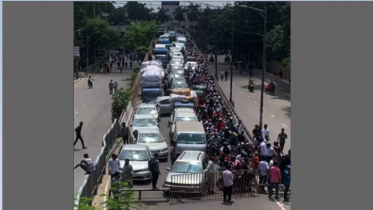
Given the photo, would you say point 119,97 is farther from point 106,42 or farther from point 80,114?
point 106,42

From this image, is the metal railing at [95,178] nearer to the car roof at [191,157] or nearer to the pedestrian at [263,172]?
the car roof at [191,157]

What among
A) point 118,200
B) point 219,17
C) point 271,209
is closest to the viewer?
point 118,200

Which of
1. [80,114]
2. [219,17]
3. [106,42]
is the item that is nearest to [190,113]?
[80,114]

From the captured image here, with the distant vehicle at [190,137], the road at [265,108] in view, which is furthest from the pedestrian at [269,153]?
the road at [265,108]

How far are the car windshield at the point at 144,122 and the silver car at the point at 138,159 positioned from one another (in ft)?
24.2

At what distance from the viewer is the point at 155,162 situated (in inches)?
755

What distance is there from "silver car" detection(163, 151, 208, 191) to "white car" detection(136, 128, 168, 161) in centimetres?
401

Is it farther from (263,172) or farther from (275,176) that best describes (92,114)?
(275,176)

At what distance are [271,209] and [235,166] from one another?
6.82 ft

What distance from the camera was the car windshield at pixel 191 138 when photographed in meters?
25.0

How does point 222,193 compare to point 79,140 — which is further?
point 79,140

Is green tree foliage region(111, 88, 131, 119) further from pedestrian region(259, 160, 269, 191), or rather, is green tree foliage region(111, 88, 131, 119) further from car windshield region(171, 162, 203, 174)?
pedestrian region(259, 160, 269, 191)

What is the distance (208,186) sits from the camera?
18.9 metres

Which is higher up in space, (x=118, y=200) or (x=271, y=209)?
(x=118, y=200)
